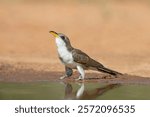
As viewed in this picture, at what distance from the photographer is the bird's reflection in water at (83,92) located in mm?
15195

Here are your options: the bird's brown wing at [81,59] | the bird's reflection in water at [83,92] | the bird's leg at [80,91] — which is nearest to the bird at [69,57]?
the bird's brown wing at [81,59]

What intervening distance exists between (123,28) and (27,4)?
21.4 feet

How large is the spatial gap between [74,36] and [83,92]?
11462 millimetres

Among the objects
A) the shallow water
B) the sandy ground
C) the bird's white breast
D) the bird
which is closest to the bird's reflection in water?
the shallow water

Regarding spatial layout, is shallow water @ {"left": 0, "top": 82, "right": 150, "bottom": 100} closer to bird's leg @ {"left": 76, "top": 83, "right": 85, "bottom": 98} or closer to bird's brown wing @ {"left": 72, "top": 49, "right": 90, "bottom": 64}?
bird's leg @ {"left": 76, "top": 83, "right": 85, "bottom": 98}

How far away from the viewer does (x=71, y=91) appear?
15.8m

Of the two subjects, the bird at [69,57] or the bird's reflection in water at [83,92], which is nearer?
the bird's reflection in water at [83,92]

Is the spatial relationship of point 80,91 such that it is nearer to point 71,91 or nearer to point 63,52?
point 71,91

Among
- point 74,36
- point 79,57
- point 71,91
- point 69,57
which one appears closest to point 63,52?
point 69,57

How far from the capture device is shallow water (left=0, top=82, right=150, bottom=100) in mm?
15195

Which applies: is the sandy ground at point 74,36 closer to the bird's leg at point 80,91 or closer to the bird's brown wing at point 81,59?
the bird's brown wing at point 81,59

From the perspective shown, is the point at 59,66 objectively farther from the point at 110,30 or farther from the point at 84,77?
the point at 110,30

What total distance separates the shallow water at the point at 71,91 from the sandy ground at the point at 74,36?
821 mm

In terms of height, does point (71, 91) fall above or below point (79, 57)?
below
